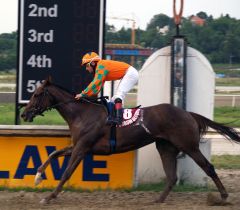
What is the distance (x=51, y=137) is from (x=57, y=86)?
92cm

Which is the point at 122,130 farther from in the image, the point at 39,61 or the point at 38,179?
the point at 39,61

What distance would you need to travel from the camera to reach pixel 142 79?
9.86 meters

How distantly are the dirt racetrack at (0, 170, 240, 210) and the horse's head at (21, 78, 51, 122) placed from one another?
1.09m

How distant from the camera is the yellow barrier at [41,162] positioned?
939cm

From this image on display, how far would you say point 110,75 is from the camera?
8.82 metres

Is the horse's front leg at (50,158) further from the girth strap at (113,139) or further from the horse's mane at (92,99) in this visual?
the horse's mane at (92,99)

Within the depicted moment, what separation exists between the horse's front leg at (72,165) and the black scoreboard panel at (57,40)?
4.52 ft

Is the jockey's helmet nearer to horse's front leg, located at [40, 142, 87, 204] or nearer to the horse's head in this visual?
the horse's head

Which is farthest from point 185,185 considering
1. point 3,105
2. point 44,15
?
point 3,105

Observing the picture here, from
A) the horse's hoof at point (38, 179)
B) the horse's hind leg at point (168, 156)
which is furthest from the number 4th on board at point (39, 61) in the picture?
the horse's hind leg at point (168, 156)

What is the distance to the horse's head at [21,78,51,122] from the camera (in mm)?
8695

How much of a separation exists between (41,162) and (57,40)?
1.80 meters

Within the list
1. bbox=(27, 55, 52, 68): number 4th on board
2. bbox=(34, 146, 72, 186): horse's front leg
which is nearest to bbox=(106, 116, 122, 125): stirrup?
bbox=(34, 146, 72, 186): horse's front leg

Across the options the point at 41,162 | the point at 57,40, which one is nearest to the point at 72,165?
the point at 41,162
